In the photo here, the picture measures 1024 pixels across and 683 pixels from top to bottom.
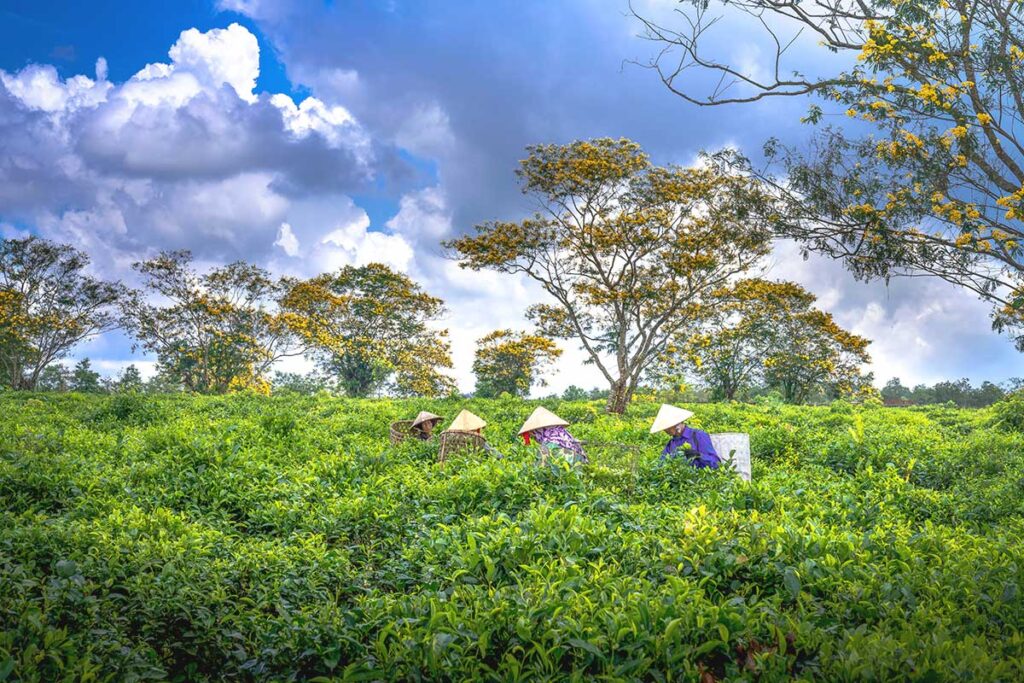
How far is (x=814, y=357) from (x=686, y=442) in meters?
26.6

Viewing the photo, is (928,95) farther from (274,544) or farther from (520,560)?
(274,544)

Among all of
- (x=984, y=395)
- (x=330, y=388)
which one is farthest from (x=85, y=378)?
(x=984, y=395)

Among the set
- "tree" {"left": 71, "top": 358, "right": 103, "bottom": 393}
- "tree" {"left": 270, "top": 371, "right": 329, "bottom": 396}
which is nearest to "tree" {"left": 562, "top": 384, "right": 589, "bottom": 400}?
"tree" {"left": 270, "top": 371, "right": 329, "bottom": 396}

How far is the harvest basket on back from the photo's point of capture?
28.7 feet

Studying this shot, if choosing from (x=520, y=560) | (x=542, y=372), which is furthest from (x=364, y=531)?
(x=542, y=372)

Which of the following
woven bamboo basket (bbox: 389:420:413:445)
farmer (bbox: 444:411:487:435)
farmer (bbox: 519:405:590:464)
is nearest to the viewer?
farmer (bbox: 519:405:590:464)

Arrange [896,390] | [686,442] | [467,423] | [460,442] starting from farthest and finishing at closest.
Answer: [896,390] < [467,423] < [460,442] < [686,442]

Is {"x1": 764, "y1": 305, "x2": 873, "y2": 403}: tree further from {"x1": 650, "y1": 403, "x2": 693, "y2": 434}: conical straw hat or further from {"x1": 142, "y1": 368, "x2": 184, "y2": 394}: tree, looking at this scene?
{"x1": 142, "y1": 368, "x2": 184, "y2": 394}: tree

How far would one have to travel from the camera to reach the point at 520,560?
15.1 feet

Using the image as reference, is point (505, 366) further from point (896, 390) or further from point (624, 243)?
point (896, 390)

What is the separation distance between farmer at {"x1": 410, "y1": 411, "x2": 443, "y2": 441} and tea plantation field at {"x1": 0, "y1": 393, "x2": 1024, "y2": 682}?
2749 mm

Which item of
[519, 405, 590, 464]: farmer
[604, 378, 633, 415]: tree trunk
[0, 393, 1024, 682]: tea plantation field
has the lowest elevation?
[0, 393, 1024, 682]: tea plantation field

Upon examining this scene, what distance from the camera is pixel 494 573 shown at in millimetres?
4441

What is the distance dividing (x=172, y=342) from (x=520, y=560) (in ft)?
104
